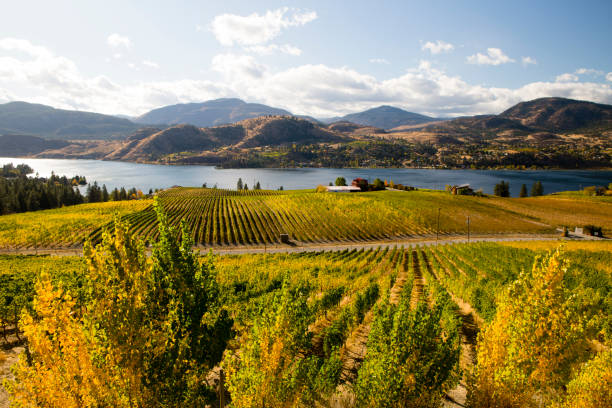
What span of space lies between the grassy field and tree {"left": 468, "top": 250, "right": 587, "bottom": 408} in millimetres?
61852

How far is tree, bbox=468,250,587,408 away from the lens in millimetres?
11102

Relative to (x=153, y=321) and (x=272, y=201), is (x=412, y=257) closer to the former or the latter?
(x=153, y=321)

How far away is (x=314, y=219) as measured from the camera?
3556 inches

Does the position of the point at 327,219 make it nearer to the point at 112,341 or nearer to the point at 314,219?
the point at 314,219

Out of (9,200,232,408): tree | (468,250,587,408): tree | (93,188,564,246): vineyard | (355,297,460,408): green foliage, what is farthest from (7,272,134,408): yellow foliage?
(93,188,564,246): vineyard

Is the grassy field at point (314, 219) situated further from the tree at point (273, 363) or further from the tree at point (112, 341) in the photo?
the tree at point (112, 341)

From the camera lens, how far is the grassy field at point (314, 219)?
73750 mm

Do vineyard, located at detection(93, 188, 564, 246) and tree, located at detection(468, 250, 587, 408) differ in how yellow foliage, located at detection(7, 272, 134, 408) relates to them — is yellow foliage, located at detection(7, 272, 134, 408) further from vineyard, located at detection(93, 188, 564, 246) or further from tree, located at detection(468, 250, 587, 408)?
vineyard, located at detection(93, 188, 564, 246)

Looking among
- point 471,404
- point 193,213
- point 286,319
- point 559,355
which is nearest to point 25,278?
point 286,319

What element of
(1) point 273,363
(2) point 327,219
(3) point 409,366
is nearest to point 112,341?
(1) point 273,363

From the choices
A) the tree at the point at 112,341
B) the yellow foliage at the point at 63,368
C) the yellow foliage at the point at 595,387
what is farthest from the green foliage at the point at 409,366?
the yellow foliage at the point at 63,368

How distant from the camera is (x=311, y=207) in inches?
3999

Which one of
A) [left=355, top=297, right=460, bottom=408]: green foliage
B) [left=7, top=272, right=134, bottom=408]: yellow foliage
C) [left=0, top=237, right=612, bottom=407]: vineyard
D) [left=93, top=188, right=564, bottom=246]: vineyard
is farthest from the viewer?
[left=93, top=188, right=564, bottom=246]: vineyard

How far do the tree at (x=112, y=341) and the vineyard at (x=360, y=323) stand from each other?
1546 millimetres
